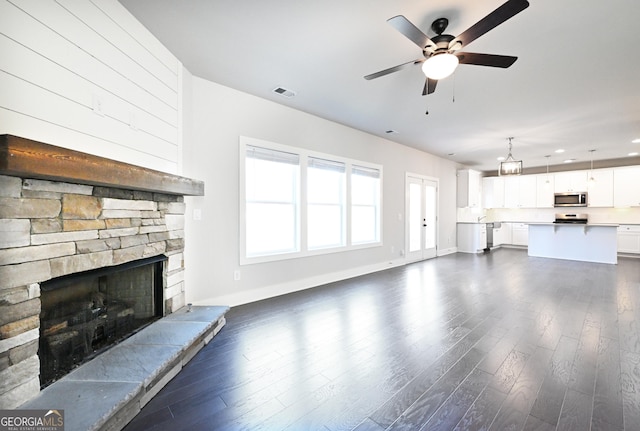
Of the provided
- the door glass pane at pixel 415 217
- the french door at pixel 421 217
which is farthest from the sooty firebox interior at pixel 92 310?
the door glass pane at pixel 415 217

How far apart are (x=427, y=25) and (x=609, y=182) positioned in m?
8.92

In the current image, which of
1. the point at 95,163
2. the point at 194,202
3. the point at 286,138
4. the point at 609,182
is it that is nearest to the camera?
the point at 95,163

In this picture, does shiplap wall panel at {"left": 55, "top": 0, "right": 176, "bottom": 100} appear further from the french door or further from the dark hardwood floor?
the french door

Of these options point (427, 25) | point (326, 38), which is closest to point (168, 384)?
point (326, 38)

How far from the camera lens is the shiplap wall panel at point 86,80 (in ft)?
4.69

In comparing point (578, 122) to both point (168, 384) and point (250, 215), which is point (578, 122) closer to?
point (250, 215)

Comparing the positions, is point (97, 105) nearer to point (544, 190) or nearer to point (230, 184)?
point (230, 184)

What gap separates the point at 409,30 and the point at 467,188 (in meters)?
7.50

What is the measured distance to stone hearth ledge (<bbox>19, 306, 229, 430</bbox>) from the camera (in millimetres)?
1385

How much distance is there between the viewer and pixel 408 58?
8.93 feet

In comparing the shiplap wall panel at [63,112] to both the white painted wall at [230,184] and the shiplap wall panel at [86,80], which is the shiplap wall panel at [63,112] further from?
the white painted wall at [230,184]

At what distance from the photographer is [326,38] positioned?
7.91ft

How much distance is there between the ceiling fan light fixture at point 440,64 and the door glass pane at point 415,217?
14.9ft

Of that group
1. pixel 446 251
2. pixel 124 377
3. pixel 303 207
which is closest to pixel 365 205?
pixel 303 207
